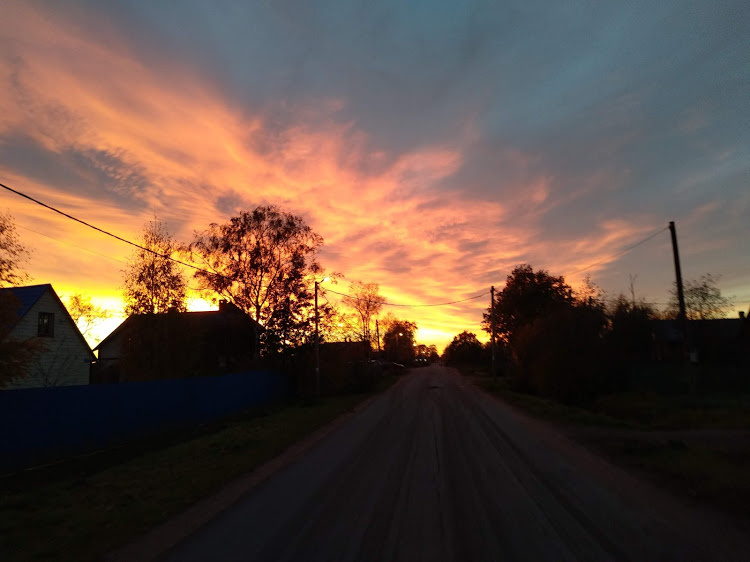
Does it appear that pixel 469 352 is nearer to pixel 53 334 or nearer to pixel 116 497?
pixel 53 334

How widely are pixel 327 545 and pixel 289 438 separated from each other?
1045 centimetres

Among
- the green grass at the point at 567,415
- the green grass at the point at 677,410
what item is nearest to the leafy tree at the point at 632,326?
the green grass at the point at 677,410

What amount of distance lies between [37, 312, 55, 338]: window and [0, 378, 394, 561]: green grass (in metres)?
18.0

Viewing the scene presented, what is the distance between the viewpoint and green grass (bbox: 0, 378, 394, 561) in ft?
21.5

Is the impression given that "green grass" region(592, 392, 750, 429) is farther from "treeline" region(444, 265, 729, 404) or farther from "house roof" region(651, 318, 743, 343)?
"house roof" region(651, 318, 743, 343)

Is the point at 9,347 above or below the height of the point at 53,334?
below

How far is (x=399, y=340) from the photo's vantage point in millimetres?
122375

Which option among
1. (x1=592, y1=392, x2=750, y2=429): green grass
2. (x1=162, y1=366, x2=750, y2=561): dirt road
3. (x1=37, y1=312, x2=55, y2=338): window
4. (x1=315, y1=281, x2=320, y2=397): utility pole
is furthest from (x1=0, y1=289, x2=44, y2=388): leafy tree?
(x1=315, y1=281, x2=320, y2=397): utility pole

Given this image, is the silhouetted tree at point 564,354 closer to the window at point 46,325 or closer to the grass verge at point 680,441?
the grass verge at point 680,441

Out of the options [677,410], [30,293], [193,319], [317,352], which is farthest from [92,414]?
[677,410]

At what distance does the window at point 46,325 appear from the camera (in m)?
28.4

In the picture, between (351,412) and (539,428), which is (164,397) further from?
(539,428)

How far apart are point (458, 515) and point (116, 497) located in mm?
6147

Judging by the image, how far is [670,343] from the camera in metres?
40.4
